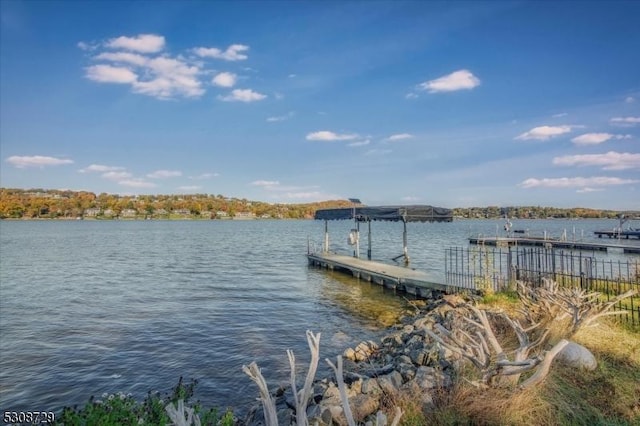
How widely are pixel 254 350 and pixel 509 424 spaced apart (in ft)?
Result: 30.1

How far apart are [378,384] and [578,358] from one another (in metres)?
3.55

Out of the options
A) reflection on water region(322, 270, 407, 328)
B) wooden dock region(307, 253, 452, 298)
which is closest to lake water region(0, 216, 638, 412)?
reflection on water region(322, 270, 407, 328)

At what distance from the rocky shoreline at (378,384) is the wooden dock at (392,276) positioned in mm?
8258

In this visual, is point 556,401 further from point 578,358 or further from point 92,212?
point 92,212

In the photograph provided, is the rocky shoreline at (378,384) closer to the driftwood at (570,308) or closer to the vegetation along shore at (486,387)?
the vegetation along shore at (486,387)

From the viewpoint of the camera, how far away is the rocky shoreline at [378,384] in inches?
245

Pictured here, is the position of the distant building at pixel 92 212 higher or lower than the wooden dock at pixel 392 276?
higher

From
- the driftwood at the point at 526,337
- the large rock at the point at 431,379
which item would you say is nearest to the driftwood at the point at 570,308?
the driftwood at the point at 526,337

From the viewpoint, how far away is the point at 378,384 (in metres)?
7.30

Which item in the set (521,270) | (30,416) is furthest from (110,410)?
(521,270)

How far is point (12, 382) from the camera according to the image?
10586mm

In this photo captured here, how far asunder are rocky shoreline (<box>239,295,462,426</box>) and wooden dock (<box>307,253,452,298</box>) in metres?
8.26

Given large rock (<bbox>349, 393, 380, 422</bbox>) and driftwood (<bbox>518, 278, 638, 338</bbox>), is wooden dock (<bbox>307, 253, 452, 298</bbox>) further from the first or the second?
large rock (<bbox>349, 393, 380, 422</bbox>)

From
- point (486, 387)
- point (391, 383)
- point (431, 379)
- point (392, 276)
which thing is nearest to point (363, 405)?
point (391, 383)
